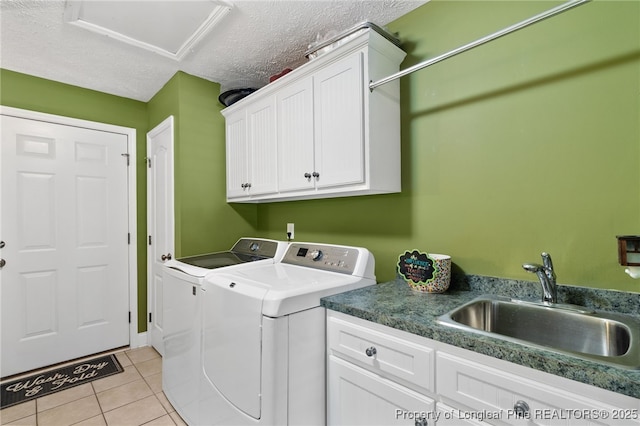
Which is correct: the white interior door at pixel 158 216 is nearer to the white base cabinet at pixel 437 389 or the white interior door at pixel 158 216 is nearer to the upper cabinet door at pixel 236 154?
the upper cabinet door at pixel 236 154

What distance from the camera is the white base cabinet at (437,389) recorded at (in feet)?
2.51

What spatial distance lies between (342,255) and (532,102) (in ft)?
3.75

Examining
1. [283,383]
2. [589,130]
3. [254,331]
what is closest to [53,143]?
[254,331]

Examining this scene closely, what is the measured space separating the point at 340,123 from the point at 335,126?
38 mm

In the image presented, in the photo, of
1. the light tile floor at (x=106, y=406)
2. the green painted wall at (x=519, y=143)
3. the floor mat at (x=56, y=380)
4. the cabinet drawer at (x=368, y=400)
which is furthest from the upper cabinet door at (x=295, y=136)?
the floor mat at (x=56, y=380)

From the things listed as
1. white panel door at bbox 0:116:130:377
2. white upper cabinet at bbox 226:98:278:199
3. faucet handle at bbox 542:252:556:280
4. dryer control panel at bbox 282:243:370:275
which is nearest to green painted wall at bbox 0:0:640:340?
faucet handle at bbox 542:252:556:280

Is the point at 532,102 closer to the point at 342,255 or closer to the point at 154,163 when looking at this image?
the point at 342,255

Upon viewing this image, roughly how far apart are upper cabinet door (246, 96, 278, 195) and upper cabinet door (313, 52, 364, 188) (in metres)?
0.43

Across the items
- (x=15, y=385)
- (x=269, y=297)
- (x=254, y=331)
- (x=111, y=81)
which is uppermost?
(x=111, y=81)

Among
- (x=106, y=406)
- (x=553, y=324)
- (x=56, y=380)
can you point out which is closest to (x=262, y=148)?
(x=553, y=324)

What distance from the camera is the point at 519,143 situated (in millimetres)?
1367


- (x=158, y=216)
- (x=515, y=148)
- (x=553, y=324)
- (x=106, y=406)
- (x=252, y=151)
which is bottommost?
(x=106, y=406)

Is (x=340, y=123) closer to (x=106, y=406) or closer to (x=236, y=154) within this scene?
(x=236, y=154)

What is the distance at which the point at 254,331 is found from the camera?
130 cm
